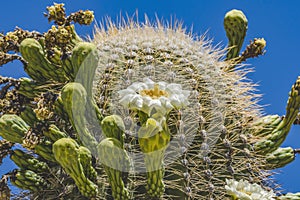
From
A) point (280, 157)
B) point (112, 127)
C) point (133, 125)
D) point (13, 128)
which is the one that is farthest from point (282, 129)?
point (13, 128)

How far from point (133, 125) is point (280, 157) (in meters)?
1.16

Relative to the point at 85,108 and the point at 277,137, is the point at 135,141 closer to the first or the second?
the point at 85,108

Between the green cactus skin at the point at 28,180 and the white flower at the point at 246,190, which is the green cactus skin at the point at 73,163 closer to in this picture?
the green cactus skin at the point at 28,180

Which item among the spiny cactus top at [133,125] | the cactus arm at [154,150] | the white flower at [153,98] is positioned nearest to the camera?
the cactus arm at [154,150]

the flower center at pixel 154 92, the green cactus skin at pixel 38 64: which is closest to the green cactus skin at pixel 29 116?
the green cactus skin at pixel 38 64

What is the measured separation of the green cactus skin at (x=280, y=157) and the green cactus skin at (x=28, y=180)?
1475mm

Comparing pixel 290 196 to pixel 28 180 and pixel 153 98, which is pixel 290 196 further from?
pixel 28 180

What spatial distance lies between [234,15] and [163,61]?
930 mm

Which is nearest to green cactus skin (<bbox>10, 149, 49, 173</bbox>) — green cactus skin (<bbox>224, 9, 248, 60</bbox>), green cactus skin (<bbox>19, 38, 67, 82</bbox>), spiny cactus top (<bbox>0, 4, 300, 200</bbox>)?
spiny cactus top (<bbox>0, 4, 300, 200</bbox>)

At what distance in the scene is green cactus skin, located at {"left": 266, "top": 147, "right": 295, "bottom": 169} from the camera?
4375 mm

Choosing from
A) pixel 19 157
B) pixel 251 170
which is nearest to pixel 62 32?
pixel 19 157

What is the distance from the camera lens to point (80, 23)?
4.06 metres

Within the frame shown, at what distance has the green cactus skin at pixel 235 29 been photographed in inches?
196

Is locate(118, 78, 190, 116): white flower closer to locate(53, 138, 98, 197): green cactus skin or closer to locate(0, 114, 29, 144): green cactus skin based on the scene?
locate(53, 138, 98, 197): green cactus skin
